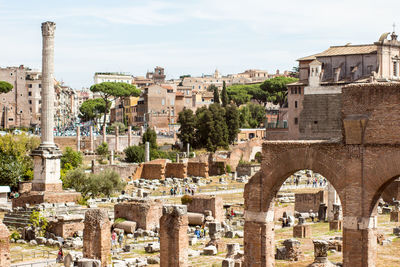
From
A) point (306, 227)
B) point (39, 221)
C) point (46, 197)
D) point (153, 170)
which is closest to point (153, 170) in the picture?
point (153, 170)

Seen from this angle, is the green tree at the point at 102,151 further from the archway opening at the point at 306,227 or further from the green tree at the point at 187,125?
the archway opening at the point at 306,227

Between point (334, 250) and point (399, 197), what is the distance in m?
12.7

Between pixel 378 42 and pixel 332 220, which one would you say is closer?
pixel 332 220

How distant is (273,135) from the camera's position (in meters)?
56.1

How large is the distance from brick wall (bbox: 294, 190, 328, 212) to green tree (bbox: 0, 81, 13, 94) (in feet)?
156

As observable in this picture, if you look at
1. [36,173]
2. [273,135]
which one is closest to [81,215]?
[36,173]

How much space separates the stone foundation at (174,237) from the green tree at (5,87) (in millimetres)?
57302

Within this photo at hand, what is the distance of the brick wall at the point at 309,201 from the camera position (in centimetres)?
2805

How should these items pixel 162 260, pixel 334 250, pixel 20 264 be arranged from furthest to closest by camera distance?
pixel 334 250 < pixel 20 264 < pixel 162 260

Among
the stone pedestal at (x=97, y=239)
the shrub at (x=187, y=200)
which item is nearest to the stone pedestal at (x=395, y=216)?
the shrub at (x=187, y=200)

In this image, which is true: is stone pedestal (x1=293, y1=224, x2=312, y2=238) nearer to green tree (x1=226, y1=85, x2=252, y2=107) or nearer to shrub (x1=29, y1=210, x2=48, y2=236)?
shrub (x1=29, y1=210, x2=48, y2=236)

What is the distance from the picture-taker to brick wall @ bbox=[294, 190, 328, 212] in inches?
1104

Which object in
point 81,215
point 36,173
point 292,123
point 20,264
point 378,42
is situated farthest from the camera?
point 292,123

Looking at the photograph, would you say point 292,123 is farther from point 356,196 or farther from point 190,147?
point 356,196
